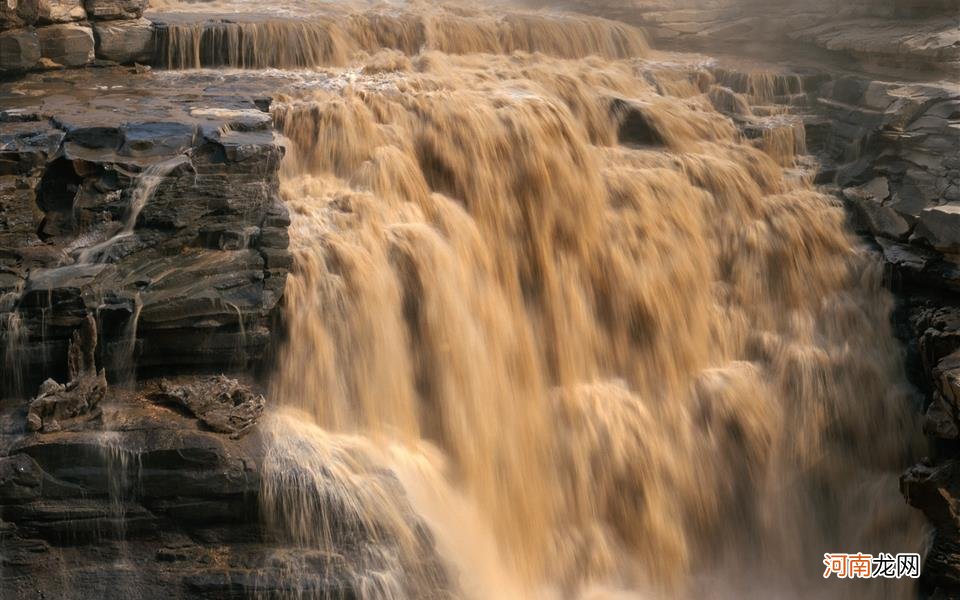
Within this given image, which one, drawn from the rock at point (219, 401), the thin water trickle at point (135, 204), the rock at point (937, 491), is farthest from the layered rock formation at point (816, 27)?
the rock at point (219, 401)

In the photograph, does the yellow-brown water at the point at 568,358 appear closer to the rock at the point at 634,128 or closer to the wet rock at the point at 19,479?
A: the rock at the point at 634,128

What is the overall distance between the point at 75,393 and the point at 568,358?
3.82 meters

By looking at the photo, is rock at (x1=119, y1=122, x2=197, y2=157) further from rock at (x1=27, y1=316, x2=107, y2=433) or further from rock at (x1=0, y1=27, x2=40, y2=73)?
rock at (x1=0, y1=27, x2=40, y2=73)

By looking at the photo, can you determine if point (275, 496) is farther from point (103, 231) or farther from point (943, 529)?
point (943, 529)

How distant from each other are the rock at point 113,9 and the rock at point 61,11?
90 millimetres

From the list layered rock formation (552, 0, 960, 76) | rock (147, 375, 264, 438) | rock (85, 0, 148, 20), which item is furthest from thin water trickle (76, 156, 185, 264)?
layered rock formation (552, 0, 960, 76)

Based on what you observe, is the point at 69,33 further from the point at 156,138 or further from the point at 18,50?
the point at 156,138

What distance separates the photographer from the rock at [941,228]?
8.96 metres

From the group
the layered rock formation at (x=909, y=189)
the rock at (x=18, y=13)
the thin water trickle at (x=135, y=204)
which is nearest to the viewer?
the thin water trickle at (x=135, y=204)

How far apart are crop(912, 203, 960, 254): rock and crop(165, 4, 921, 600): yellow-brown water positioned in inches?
23.3

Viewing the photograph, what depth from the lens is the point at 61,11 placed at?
34.1 feet

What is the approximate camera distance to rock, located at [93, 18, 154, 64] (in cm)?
1064

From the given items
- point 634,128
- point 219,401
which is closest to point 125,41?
point 634,128

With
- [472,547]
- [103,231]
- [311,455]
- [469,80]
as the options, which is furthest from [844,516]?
[103,231]
